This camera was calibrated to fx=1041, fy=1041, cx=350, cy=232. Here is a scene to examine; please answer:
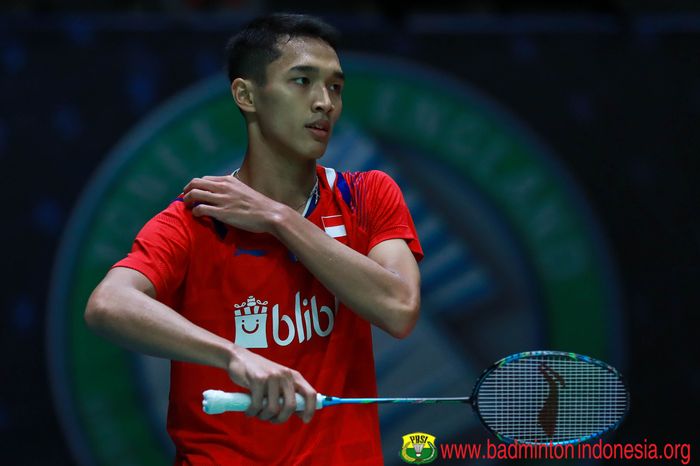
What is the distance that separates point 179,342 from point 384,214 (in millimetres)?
746

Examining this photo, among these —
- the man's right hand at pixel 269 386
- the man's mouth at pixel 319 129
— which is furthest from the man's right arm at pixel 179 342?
the man's mouth at pixel 319 129

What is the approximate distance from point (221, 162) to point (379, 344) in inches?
44.0

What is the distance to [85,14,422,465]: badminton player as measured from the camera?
263 centimetres

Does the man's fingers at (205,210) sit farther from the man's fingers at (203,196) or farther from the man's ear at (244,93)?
the man's ear at (244,93)

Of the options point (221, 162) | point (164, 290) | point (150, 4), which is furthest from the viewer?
point (150, 4)

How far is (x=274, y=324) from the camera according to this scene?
Result: 9.00 feet

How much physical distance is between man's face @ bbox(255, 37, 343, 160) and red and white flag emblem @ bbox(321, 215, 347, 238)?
18 cm

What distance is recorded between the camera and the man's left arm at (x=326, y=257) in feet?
8.66

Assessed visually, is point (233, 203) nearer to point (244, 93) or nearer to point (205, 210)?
point (205, 210)

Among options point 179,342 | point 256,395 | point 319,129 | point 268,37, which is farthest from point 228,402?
point 268,37

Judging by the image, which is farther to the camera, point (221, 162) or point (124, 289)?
point (221, 162)

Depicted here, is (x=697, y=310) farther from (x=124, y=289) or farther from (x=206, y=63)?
(x=124, y=289)

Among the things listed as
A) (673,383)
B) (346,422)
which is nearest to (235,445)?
(346,422)

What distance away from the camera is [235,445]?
267cm
